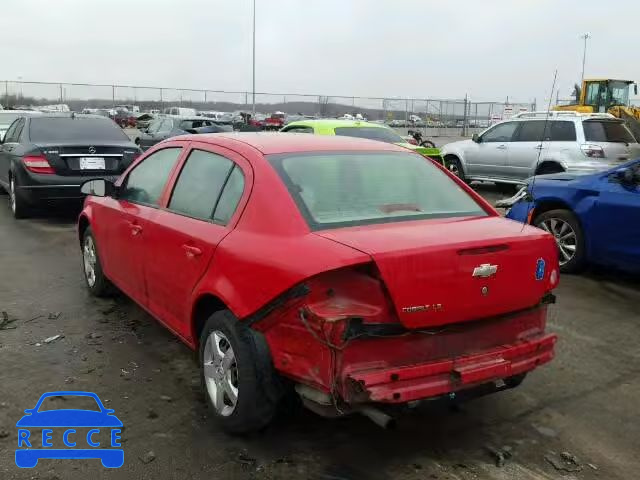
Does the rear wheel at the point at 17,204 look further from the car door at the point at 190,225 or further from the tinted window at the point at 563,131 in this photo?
the tinted window at the point at 563,131

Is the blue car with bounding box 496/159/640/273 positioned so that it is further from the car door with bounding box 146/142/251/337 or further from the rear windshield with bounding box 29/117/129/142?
the rear windshield with bounding box 29/117/129/142

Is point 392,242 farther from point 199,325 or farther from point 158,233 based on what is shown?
point 158,233

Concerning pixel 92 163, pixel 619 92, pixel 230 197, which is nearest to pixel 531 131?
pixel 92 163

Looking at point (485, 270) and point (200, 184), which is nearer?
point (485, 270)

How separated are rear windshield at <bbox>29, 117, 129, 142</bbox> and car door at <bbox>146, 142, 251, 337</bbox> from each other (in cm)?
589

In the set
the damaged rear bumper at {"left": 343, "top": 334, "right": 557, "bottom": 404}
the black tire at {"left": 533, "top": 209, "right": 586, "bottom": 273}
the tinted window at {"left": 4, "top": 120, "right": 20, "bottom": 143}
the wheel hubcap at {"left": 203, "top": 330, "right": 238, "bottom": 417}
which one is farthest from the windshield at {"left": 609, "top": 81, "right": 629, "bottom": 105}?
the wheel hubcap at {"left": 203, "top": 330, "right": 238, "bottom": 417}

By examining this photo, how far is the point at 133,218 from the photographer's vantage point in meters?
4.41

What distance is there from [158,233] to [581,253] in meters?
4.59

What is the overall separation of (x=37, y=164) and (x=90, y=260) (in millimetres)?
3889

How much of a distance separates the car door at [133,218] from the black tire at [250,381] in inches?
53.8

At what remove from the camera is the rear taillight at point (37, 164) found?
8.75 metres

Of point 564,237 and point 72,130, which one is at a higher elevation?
point 72,130

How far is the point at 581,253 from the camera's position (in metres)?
6.54

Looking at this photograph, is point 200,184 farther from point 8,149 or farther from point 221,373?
point 8,149
